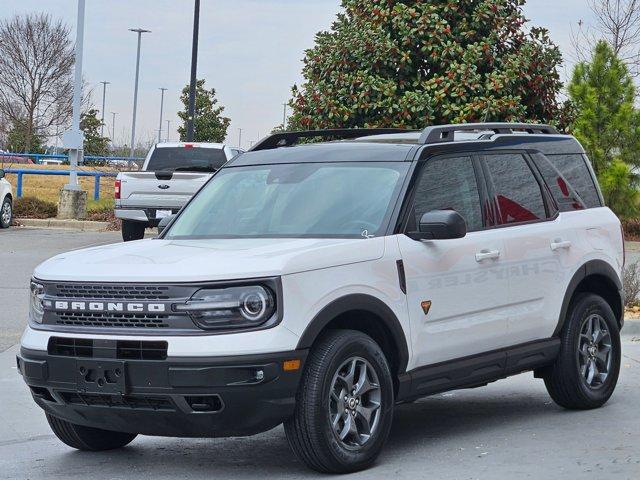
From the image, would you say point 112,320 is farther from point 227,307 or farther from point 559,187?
point 559,187

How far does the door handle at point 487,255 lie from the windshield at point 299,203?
0.67 meters

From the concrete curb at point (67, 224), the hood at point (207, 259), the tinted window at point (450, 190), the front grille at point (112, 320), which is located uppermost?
the tinted window at point (450, 190)

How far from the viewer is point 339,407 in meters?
6.69

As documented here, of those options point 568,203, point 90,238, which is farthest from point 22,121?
point 568,203

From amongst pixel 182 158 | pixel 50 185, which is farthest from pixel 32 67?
pixel 182 158

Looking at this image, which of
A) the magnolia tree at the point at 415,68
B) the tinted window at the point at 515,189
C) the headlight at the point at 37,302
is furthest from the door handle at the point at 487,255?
the magnolia tree at the point at 415,68

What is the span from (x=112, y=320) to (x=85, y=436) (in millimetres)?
1217

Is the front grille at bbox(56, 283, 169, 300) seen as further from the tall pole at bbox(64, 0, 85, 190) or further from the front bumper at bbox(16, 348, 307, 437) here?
the tall pole at bbox(64, 0, 85, 190)

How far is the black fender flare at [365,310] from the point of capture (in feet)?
21.3

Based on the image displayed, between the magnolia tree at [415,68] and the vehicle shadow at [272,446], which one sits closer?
the vehicle shadow at [272,446]

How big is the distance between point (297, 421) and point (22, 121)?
194ft

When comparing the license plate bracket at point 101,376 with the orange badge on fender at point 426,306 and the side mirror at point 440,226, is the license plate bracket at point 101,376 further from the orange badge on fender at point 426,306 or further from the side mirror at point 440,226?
the side mirror at point 440,226

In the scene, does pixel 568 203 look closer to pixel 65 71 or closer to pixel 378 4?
pixel 378 4

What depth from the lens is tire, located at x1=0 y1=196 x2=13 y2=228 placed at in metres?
27.3
